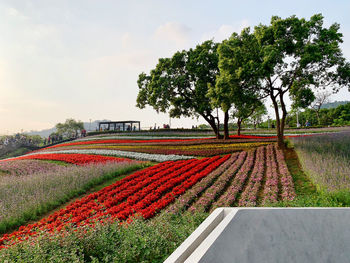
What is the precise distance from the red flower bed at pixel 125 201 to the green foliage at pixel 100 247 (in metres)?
1.64

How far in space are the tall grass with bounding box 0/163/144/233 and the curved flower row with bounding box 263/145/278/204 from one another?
22.2 ft

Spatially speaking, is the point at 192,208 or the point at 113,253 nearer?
the point at 113,253

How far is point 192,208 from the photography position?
21.7ft

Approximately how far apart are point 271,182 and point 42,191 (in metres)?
8.23

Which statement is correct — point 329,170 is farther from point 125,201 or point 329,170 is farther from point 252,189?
point 125,201

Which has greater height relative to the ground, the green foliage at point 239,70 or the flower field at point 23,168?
the green foliage at point 239,70

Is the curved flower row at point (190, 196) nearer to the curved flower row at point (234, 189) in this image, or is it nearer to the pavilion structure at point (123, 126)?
the curved flower row at point (234, 189)

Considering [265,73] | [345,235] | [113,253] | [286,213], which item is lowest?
[113,253]

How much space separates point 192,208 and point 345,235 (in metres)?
4.05

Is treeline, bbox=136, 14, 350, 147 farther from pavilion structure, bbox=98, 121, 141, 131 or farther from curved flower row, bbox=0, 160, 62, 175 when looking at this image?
pavilion structure, bbox=98, 121, 141, 131

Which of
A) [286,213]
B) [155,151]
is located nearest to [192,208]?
[286,213]

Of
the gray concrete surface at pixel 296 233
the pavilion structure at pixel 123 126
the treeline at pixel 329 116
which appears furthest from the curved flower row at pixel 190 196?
the treeline at pixel 329 116

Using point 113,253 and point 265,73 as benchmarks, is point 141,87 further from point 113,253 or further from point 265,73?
point 113,253

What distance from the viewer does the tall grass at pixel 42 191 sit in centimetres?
769
